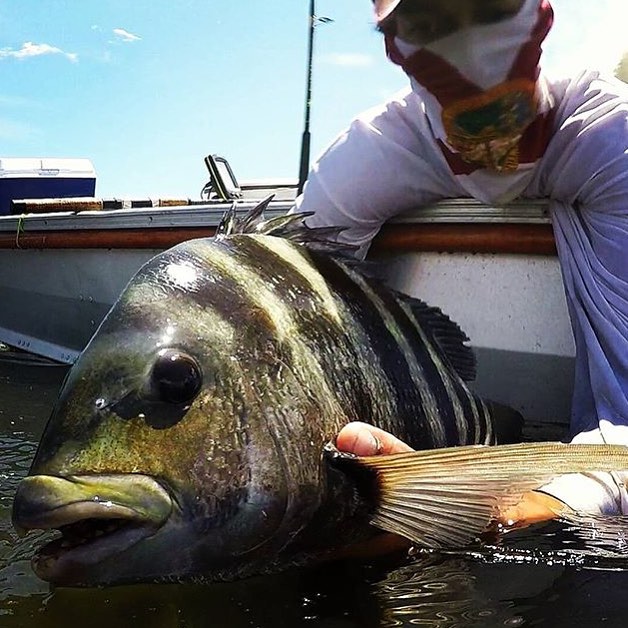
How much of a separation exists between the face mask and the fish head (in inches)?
36.7

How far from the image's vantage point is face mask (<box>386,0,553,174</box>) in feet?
7.01

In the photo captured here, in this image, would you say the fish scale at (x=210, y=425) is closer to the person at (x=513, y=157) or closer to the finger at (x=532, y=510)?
the finger at (x=532, y=510)

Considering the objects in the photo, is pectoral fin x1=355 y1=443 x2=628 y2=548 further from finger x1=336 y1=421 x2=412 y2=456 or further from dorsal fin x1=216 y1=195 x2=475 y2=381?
dorsal fin x1=216 y1=195 x2=475 y2=381

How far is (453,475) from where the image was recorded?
154 centimetres

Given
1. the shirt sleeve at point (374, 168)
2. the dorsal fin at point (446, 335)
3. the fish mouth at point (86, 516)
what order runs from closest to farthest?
the fish mouth at point (86, 516) < the dorsal fin at point (446, 335) < the shirt sleeve at point (374, 168)

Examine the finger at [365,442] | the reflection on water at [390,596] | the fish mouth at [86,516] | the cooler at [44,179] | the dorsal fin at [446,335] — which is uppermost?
the cooler at [44,179]

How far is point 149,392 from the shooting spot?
1492 mm

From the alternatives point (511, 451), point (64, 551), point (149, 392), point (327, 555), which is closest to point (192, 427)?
point (149, 392)

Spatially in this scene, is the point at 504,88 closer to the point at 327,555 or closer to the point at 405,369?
the point at 405,369

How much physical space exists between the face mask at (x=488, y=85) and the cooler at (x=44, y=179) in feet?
19.9

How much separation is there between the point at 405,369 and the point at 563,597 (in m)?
0.63

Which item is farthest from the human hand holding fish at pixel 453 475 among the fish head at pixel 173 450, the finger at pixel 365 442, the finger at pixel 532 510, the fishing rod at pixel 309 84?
the fishing rod at pixel 309 84

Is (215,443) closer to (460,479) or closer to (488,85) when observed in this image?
(460,479)

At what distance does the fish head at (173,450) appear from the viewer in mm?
1403
